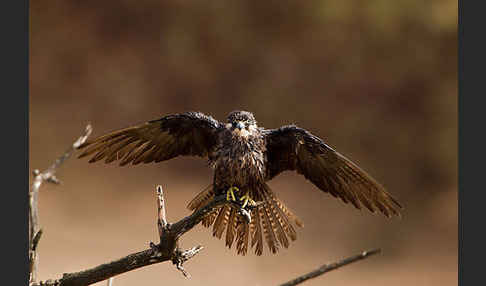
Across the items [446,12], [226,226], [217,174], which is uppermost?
[446,12]

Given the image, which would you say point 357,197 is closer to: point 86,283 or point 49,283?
point 86,283

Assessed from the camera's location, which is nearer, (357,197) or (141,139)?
(357,197)

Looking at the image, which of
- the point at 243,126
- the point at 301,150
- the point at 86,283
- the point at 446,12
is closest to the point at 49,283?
the point at 86,283

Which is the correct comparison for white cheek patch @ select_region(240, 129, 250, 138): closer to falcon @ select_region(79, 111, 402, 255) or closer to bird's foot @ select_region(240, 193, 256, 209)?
falcon @ select_region(79, 111, 402, 255)

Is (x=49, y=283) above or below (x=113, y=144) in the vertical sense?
below

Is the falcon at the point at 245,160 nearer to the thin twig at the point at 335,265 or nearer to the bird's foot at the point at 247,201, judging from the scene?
the bird's foot at the point at 247,201

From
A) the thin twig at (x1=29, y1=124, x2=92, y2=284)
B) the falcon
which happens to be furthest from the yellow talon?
the thin twig at (x1=29, y1=124, x2=92, y2=284)

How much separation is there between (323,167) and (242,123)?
41cm

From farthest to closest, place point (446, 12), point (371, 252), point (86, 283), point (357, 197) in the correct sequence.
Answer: point (446, 12) < point (357, 197) < point (86, 283) < point (371, 252)

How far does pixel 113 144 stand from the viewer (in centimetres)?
244

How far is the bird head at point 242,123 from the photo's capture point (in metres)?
2.34

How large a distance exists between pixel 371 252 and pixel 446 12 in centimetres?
316

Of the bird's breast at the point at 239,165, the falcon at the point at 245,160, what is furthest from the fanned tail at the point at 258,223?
the bird's breast at the point at 239,165

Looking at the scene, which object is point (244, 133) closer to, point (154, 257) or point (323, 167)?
point (323, 167)
